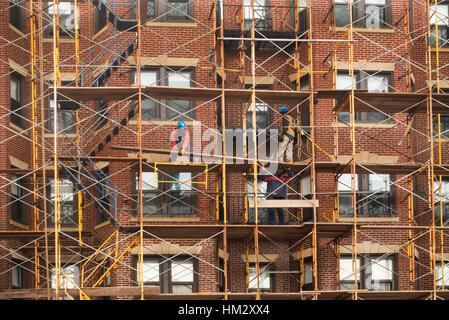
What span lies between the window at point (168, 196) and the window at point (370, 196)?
466 cm

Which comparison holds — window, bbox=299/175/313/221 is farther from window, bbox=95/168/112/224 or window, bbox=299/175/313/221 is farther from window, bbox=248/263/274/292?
window, bbox=95/168/112/224

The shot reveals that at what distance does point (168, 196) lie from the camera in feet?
101

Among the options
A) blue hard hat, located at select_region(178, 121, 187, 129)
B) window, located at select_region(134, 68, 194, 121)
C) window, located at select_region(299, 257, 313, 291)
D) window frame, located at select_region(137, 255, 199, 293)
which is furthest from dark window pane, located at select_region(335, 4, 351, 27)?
window frame, located at select_region(137, 255, 199, 293)

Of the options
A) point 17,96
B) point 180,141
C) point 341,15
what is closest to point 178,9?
point 180,141

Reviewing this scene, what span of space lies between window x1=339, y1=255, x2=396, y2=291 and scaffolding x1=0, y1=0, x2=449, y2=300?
0.09 meters

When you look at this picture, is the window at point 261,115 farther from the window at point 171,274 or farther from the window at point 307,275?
the window at point 171,274

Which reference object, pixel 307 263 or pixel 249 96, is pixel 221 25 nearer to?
pixel 249 96

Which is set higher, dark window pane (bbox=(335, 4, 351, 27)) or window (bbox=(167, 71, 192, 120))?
dark window pane (bbox=(335, 4, 351, 27))

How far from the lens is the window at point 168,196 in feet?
100

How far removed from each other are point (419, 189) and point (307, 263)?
4.14 m

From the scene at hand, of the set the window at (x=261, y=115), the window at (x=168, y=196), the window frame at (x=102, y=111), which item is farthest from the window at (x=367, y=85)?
the window frame at (x=102, y=111)

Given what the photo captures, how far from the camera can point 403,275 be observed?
101 ft

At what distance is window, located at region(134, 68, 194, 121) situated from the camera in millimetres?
31297
